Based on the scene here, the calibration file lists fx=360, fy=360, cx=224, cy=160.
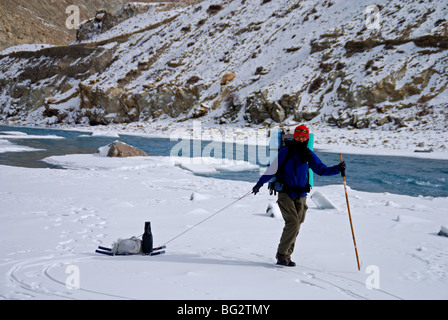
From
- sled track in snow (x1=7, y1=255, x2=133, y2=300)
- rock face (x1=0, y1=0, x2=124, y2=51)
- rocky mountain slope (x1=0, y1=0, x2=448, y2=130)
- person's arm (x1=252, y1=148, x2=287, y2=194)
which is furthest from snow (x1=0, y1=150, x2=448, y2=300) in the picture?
rock face (x1=0, y1=0, x2=124, y2=51)

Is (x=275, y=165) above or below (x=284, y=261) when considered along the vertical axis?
above

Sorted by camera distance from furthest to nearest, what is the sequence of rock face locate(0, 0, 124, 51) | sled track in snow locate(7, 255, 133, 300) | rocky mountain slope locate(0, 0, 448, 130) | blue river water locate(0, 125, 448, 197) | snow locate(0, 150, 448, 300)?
rock face locate(0, 0, 124, 51)
rocky mountain slope locate(0, 0, 448, 130)
blue river water locate(0, 125, 448, 197)
snow locate(0, 150, 448, 300)
sled track in snow locate(7, 255, 133, 300)

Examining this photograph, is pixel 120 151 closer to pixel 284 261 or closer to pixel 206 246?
pixel 206 246

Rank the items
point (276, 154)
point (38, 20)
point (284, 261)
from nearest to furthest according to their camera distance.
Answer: point (284, 261) < point (276, 154) < point (38, 20)

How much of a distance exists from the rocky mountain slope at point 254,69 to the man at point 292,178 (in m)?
21.7

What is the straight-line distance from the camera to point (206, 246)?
4688 mm

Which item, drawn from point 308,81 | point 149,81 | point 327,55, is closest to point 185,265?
point 308,81

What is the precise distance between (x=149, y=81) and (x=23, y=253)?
40953mm

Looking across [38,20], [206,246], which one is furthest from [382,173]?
[38,20]

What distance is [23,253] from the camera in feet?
13.2

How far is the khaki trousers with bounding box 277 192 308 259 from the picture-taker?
3965 mm

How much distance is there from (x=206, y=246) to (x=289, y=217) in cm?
126

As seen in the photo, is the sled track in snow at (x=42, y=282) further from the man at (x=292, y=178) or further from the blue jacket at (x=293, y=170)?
the blue jacket at (x=293, y=170)

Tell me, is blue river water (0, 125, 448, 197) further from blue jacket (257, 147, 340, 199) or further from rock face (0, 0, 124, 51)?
rock face (0, 0, 124, 51)
